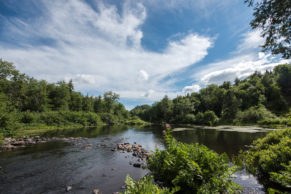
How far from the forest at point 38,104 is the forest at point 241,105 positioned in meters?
39.7

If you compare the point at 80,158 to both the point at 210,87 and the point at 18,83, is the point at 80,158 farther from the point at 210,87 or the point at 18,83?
the point at 210,87

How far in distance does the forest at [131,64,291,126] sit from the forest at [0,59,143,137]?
39.7 metres

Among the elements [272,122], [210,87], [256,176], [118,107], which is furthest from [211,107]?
[256,176]

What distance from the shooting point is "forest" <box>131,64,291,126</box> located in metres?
49.5

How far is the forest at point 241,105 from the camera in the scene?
49.5m

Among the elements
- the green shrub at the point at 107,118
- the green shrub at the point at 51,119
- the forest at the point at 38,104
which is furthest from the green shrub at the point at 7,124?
the green shrub at the point at 107,118

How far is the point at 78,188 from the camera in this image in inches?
290

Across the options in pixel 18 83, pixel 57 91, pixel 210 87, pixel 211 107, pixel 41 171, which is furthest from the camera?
pixel 210 87

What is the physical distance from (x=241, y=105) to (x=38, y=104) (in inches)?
3588

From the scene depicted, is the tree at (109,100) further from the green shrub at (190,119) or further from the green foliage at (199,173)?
the green foliage at (199,173)

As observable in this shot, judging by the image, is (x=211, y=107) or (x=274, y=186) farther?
(x=211, y=107)

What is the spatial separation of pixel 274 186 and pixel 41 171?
14.1 meters

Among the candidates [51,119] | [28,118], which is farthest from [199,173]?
[51,119]

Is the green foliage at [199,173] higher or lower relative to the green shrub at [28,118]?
lower
